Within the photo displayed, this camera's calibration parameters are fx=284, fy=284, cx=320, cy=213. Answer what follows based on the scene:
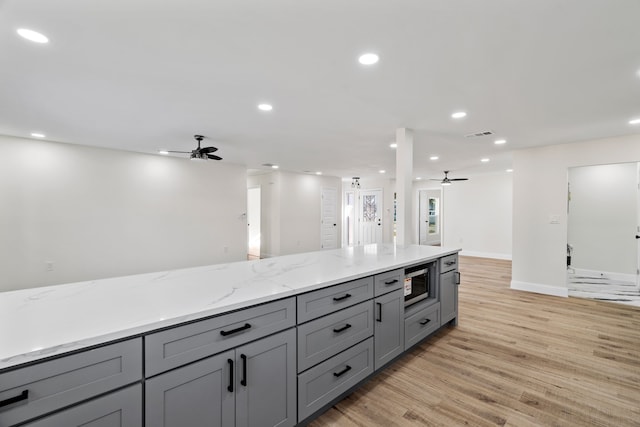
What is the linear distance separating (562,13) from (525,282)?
4608mm

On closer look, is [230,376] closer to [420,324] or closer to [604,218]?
[420,324]

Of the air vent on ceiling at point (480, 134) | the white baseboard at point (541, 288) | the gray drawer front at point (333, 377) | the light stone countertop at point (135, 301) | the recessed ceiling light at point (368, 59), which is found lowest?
the white baseboard at point (541, 288)

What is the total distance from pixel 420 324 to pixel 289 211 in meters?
5.80

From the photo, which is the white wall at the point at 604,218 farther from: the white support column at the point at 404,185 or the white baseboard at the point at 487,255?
the white support column at the point at 404,185

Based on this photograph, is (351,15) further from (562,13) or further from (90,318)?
(90,318)

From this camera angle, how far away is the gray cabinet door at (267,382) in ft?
4.63

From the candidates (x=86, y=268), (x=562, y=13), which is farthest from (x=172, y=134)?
(x=562, y=13)

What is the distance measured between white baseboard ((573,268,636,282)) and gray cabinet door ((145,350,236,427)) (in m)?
7.23

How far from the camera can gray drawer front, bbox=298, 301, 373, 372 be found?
171cm

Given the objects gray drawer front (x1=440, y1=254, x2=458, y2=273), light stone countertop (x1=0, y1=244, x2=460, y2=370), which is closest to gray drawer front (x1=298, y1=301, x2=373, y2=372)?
light stone countertop (x1=0, y1=244, x2=460, y2=370)

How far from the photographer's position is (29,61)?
212cm

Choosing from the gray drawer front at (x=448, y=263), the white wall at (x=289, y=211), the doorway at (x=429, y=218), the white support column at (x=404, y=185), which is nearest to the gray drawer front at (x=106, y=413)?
the gray drawer front at (x=448, y=263)

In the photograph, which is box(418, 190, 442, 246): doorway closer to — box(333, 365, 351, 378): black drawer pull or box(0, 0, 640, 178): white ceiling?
box(0, 0, 640, 178): white ceiling

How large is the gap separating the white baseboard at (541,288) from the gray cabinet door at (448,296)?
2.38m
